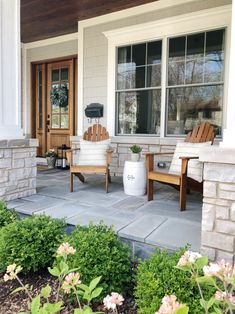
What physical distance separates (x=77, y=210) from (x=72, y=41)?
4316 mm

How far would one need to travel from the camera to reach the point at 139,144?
4.70m

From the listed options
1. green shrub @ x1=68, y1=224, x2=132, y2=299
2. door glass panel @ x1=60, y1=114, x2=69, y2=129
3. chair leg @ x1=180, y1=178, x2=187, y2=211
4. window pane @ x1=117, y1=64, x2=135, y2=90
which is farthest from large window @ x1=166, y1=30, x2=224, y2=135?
green shrub @ x1=68, y1=224, x2=132, y2=299

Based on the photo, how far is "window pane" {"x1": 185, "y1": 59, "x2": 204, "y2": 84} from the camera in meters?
4.21

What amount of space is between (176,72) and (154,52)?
0.54 m

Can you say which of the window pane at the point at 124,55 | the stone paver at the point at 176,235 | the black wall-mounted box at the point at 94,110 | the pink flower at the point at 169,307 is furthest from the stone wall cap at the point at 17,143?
the pink flower at the point at 169,307

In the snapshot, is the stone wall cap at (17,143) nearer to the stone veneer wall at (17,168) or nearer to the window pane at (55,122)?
the stone veneer wall at (17,168)

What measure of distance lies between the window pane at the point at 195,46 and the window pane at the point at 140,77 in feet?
2.72

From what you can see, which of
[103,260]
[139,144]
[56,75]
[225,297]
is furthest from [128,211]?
[56,75]

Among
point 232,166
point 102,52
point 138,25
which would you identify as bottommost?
point 232,166

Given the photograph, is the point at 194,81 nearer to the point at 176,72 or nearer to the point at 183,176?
the point at 176,72

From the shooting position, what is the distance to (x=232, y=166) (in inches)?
68.0

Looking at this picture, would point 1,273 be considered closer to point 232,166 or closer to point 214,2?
point 232,166

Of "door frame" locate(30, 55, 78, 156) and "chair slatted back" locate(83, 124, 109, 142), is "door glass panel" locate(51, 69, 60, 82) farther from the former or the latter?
"chair slatted back" locate(83, 124, 109, 142)

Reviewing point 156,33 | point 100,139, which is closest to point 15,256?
point 100,139
